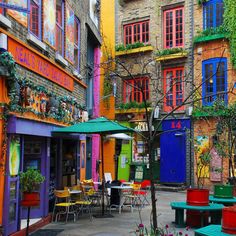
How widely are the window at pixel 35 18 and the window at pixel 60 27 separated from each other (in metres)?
1.53

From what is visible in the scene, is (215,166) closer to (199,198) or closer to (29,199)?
(199,198)

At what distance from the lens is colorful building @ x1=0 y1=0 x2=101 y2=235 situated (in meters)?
7.58

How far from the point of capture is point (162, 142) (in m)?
20.8

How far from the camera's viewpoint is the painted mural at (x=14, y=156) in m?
7.88

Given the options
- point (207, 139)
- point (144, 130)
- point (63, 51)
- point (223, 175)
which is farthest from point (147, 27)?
point (63, 51)

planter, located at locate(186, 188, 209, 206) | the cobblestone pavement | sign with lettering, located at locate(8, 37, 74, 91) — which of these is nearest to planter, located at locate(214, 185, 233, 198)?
the cobblestone pavement

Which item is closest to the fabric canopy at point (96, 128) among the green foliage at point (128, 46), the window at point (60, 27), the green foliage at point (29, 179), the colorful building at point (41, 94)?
the colorful building at point (41, 94)

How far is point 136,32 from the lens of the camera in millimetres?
22312

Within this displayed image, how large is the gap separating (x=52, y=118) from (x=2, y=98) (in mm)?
3081

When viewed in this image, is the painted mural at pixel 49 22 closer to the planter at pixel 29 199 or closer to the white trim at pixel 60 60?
the white trim at pixel 60 60

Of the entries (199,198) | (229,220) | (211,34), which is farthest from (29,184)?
(211,34)

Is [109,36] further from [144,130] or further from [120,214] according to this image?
[120,214]

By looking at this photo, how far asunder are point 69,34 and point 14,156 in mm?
5409

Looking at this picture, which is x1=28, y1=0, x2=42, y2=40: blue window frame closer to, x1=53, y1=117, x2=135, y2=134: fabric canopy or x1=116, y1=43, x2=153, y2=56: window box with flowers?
x1=53, y1=117, x2=135, y2=134: fabric canopy
